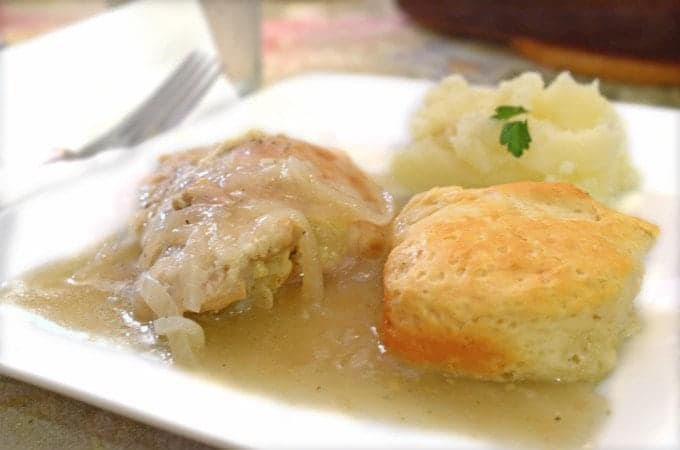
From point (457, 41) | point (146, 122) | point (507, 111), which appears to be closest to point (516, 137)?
point (507, 111)

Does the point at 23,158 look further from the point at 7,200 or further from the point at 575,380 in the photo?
the point at 575,380

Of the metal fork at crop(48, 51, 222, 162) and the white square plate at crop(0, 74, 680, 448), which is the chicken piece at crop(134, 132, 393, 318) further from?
the metal fork at crop(48, 51, 222, 162)

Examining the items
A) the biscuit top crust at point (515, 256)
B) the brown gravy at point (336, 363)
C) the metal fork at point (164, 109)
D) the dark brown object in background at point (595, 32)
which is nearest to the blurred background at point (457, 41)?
the dark brown object in background at point (595, 32)

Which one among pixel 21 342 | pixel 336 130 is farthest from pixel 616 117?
pixel 21 342

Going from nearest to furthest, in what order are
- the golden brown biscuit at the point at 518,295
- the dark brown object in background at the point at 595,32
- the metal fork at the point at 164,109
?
the golden brown biscuit at the point at 518,295, the metal fork at the point at 164,109, the dark brown object in background at the point at 595,32

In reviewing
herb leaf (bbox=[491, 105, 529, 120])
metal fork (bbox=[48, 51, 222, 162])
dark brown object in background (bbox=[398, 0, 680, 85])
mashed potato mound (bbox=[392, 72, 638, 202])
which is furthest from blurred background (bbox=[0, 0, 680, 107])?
herb leaf (bbox=[491, 105, 529, 120])

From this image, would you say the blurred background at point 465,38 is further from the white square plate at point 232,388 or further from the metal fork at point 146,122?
the white square plate at point 232,388
